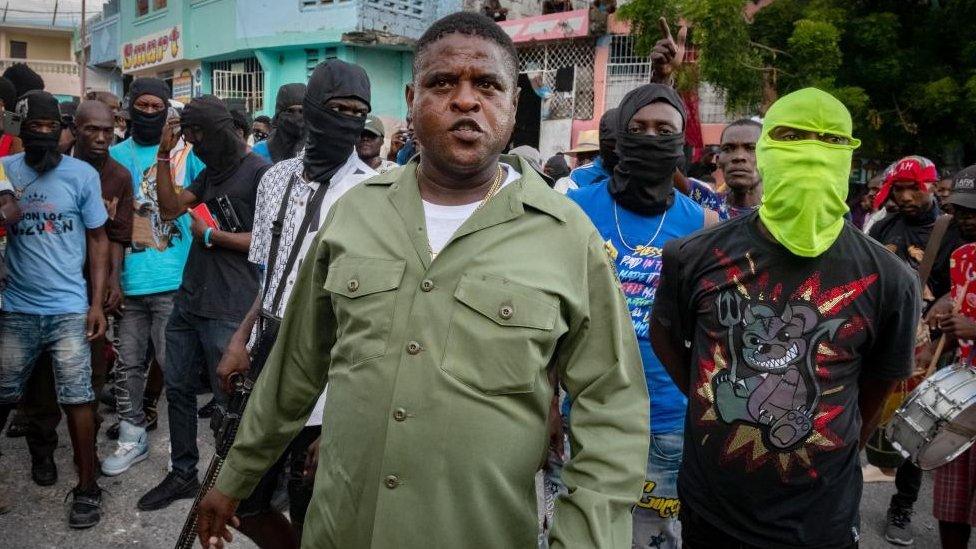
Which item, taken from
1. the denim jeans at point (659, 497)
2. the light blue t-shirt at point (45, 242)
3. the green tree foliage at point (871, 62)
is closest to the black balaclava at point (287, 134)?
the light blue t-shirt at point (45, 242)

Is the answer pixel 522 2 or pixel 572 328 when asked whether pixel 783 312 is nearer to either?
pixel 572 328

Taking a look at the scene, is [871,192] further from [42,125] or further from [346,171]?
[42,125]

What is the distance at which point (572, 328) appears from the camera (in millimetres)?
1726

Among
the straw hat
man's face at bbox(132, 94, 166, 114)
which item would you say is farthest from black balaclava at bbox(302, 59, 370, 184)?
the straw hat

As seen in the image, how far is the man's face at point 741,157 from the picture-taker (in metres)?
3.64

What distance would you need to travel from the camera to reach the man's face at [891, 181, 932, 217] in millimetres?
5082

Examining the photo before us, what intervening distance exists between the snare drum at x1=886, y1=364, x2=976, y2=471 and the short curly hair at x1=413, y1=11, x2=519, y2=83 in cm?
248

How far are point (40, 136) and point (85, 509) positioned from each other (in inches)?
77.5

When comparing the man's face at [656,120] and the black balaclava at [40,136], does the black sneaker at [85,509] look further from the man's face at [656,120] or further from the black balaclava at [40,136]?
the man's face at [656,120]

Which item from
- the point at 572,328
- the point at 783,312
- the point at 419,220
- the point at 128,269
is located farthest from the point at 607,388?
the point at 128,269

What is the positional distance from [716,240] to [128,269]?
3603 millimetres

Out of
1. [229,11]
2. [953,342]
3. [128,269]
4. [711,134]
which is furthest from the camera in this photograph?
[229,11]

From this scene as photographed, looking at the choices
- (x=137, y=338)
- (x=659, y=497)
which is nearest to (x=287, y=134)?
(x=137, y=338)

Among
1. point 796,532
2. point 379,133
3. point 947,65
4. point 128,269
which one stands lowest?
point 796,532
